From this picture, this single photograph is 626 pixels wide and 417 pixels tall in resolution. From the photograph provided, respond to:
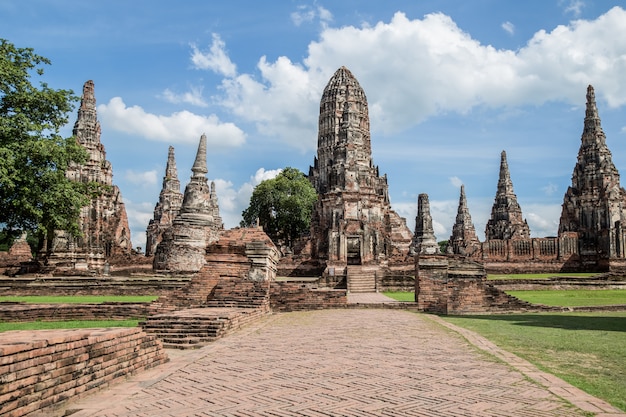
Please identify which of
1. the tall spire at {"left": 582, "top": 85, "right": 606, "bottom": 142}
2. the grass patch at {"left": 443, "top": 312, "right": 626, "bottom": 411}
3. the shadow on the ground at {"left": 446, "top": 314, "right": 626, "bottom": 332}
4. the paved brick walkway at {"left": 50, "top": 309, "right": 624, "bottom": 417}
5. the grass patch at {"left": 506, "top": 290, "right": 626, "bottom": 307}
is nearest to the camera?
the paved brick walkway at {"left": 50, "top": 309, "right": 624, "bottom": 417}

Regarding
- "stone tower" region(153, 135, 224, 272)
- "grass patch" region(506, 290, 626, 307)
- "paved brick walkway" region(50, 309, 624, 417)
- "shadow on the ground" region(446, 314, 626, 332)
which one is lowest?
"grass patch" region(506, 290, 626, 307)

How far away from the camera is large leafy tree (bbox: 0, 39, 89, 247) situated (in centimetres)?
1692

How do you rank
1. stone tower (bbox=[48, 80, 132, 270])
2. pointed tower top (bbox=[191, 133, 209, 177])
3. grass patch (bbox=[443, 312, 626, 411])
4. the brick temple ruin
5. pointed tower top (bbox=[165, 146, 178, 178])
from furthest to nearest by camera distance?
pointed tower top (bbox=[165, 146, 178, 178])
the brick temple ruin
stone tower (bbox=[48, 80, 132, 270])
pointed tower top (bbox=[191, 133, 209, 177])
grass patch (bbox=[443, 312, 626, 411])

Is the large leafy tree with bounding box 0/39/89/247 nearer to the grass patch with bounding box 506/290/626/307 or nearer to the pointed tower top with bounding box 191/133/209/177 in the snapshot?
the pointed tower top with bounding box 191/133/209/177

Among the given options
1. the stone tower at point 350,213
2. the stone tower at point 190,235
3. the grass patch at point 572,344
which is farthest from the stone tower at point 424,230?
the grass patch at point 572,344

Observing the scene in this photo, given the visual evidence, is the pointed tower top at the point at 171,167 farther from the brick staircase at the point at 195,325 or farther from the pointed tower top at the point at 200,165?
the brick staircase at the point at 195,325

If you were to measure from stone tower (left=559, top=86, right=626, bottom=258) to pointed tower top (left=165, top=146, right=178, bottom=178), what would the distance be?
38989 millimetres

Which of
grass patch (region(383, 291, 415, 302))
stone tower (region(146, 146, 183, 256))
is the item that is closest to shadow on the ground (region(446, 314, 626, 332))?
grass patch (region(383, 291, 415, 302))

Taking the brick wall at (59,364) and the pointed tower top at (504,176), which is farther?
the pointed tower top at (504,176)

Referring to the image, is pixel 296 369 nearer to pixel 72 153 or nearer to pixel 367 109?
pixel 72 153

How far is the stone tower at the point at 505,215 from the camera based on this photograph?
57312mm

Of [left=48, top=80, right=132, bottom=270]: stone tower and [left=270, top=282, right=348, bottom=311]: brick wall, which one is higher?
[left=48, top=80, right=132, bottom=270]: stone tower

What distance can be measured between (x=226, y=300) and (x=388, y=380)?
7671 mm

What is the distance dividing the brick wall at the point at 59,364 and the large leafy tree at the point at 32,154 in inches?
480
